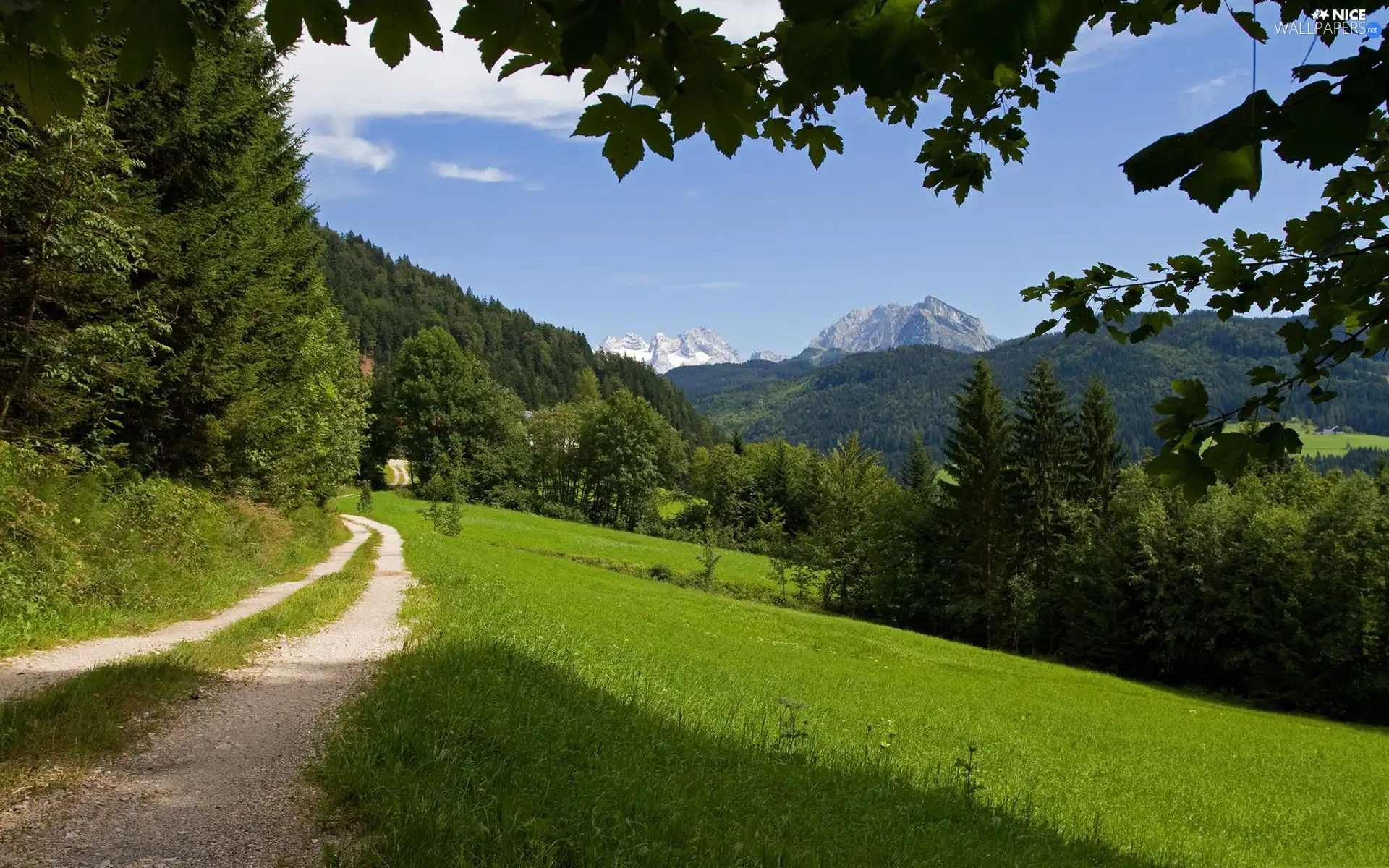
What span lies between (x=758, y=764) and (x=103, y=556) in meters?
11.1

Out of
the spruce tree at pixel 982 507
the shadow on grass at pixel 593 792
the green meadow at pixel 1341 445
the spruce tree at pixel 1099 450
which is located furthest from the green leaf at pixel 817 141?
the green meadow at pixel 1341 445

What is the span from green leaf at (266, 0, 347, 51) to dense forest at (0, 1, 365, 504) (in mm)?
295

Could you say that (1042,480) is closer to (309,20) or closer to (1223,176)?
(1223,176)

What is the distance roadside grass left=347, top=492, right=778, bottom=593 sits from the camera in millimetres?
47312

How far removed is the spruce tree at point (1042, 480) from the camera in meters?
43.0

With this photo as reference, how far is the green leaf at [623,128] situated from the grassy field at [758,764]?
11.5ft

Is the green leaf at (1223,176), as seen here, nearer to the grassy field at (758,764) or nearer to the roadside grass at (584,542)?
the grassy field at (758,764)

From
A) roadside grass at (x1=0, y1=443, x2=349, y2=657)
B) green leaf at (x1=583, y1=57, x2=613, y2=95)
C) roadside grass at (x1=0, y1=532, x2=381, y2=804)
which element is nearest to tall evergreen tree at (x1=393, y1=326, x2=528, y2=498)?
roadside grass at (x1=0, y1=443, x2=349, y2=657)

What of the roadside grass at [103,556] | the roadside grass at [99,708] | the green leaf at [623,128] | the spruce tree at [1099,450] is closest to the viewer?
the green leaf at [623,128]

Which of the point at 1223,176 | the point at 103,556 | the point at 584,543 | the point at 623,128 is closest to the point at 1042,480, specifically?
the point at 584,543

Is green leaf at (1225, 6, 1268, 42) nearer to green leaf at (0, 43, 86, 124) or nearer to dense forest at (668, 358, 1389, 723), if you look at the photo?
green leaf at (0, 43, 86, 124)

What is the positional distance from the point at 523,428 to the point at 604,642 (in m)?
68.7

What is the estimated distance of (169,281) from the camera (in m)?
15.4

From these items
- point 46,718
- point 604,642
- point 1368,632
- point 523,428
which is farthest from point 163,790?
point 523,428
